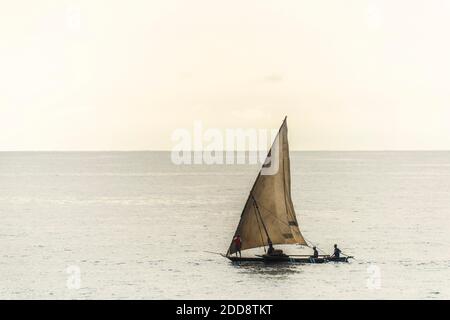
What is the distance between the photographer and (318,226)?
81.6 m

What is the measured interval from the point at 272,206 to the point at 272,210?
312 millimetres

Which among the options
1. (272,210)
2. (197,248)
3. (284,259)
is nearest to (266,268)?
(284,259)

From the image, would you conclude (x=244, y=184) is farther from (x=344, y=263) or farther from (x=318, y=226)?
(x=344, y=263)

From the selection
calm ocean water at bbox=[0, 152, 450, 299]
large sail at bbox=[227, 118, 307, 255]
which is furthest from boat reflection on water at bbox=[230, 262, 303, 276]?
large sail at bbox=[227, 118, 307, 255]

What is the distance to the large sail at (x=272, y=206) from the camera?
50.2 meters

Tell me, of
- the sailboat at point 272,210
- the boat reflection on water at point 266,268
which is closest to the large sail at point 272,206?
the sailboat at point 272,210

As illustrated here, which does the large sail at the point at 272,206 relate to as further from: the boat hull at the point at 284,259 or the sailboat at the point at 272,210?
the boat hull at the point at 284,259

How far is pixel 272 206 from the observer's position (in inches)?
2041

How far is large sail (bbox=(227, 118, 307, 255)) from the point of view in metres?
50.2

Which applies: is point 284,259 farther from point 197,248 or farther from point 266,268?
point 197,248

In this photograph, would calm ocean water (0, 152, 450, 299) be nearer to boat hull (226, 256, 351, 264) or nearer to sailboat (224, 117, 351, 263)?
boat hull (226, 256, 351, 264)
